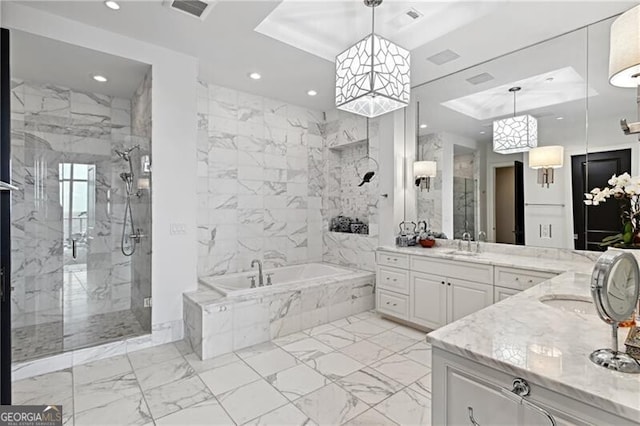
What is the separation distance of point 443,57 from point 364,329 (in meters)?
3.08

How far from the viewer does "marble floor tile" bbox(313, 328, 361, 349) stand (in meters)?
3.16

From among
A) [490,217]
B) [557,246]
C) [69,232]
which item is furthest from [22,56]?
[557,246]

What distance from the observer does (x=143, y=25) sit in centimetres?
281

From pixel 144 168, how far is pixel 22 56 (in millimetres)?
1437

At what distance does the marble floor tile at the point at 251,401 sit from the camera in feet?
6.81

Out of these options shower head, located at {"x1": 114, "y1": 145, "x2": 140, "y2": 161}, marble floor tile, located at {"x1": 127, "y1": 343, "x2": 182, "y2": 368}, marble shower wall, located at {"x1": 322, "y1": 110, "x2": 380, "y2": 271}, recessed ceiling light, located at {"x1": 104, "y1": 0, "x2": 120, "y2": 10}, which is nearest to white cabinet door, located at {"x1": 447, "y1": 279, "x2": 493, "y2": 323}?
marble shower wall, located at {"x1": 322, "y1": 110, "x2": 380, "y2": 271}

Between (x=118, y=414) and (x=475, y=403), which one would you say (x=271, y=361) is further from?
(x=475, y=403)

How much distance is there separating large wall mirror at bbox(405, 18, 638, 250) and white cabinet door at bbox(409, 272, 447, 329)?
761 mm

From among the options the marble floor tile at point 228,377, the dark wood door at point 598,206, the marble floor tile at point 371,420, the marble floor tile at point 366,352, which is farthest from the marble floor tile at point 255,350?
the dark wood door at point 598,206

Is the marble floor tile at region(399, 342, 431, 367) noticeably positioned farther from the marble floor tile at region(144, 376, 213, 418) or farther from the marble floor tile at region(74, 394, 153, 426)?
the marble floor tile at region(74, 394, 153, 426)

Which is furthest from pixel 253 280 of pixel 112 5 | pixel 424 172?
pixel 112 5

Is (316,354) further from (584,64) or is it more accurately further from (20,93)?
(20,93)

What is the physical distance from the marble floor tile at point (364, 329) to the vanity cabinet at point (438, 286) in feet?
0.89

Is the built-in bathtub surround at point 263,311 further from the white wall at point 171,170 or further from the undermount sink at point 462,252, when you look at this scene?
the undermount sink at point 462,252
